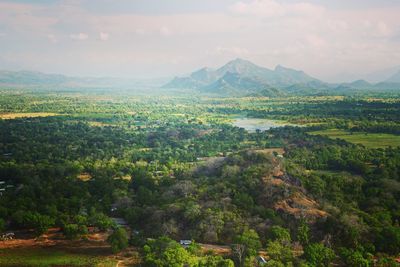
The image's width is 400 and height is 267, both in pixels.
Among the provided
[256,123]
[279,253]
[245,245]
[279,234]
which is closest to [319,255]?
[279,253]

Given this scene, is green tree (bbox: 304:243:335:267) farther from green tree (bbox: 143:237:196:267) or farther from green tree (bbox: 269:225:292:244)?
green tree (bbox: 143:237:196:267)

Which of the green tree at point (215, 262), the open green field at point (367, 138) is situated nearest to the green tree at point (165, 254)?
the green tree at point (215, 262)

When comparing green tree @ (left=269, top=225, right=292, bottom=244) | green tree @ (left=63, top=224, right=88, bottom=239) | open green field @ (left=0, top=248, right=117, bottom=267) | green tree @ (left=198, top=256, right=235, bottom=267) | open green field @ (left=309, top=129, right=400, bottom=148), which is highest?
open green field @ (left=309, top=129, right=400, bottom=148)

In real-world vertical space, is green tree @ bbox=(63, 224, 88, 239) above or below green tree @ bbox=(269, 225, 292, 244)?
below

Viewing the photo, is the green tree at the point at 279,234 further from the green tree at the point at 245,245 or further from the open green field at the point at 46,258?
the open green field at the point at 46,258

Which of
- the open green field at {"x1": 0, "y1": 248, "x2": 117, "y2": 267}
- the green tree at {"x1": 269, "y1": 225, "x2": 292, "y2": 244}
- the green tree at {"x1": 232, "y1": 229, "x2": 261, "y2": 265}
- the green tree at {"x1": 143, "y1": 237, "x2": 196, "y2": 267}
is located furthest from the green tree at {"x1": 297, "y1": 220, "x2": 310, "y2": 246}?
the open green field at {"x1": 0, "y1": 248, "x2": 117, "y2": 267}

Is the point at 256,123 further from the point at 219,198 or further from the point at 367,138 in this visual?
the point at 219,198
